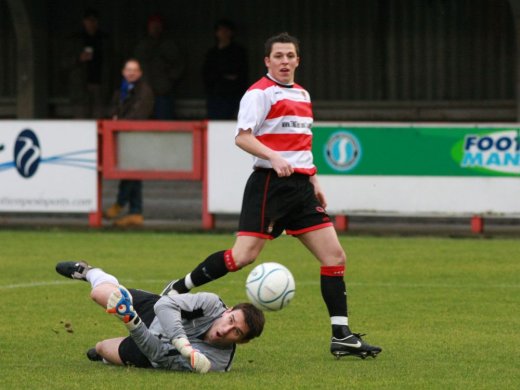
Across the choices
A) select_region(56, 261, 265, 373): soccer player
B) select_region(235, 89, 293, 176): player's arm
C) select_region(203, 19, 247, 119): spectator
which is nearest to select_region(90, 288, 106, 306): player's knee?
select_region(56, 261, 265, 373): soccer player

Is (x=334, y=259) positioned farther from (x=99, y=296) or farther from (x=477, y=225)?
(x=477, y=225)

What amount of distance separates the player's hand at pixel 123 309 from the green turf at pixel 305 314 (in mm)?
316

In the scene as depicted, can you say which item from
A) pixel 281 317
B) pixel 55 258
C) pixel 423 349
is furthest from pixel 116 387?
pixel 55 258

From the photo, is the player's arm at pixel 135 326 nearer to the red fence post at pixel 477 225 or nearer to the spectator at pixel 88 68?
the red fence post at pixel 477 225

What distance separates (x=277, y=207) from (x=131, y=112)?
34.2 ft

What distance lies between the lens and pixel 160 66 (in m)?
23.1

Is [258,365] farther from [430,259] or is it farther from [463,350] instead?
[430,259]

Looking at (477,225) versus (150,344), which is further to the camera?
(477,225)

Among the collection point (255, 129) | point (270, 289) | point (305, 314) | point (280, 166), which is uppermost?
point (255, 129)

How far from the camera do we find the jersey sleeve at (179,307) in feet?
27.1

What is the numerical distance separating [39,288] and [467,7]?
12.7 meters

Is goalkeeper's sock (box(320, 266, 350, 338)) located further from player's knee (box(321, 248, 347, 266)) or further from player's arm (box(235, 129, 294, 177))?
player's arm (box(235, 129, 294, 177))

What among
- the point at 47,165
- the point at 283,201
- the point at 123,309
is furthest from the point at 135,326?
the point at 47,165

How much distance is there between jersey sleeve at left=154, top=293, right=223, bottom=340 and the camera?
8250 millimetres
